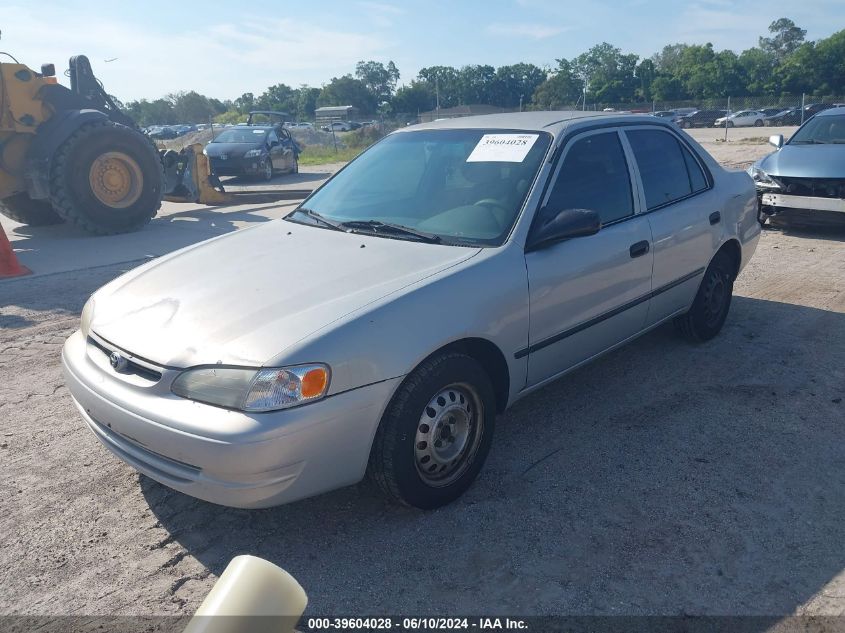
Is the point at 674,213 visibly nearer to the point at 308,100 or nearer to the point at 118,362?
the point at 118,362

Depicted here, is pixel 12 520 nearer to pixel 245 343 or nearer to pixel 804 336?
pixel 245 343

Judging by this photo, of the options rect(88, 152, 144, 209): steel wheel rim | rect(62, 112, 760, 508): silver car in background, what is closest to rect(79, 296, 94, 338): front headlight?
rect(62, 112, 760, 508): silver car in background

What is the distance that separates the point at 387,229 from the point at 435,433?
1155mm

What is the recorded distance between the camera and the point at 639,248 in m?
4.02

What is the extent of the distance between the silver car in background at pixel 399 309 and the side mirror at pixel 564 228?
0.01 m

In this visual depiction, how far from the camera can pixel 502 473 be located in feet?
11.2

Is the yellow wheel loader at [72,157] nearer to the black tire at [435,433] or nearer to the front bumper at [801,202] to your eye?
the black tire at [435,433]

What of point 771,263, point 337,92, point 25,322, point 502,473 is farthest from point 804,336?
point 337,92

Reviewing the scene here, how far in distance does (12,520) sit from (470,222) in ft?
8.18

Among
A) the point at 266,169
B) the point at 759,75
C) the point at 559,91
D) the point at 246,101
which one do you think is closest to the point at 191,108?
the point at 246,101

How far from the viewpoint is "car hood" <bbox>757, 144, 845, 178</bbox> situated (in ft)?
27.2

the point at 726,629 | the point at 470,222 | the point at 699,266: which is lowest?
the point at 726,629

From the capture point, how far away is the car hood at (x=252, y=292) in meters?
2.70

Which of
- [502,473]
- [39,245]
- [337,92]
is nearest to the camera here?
[502,473]
